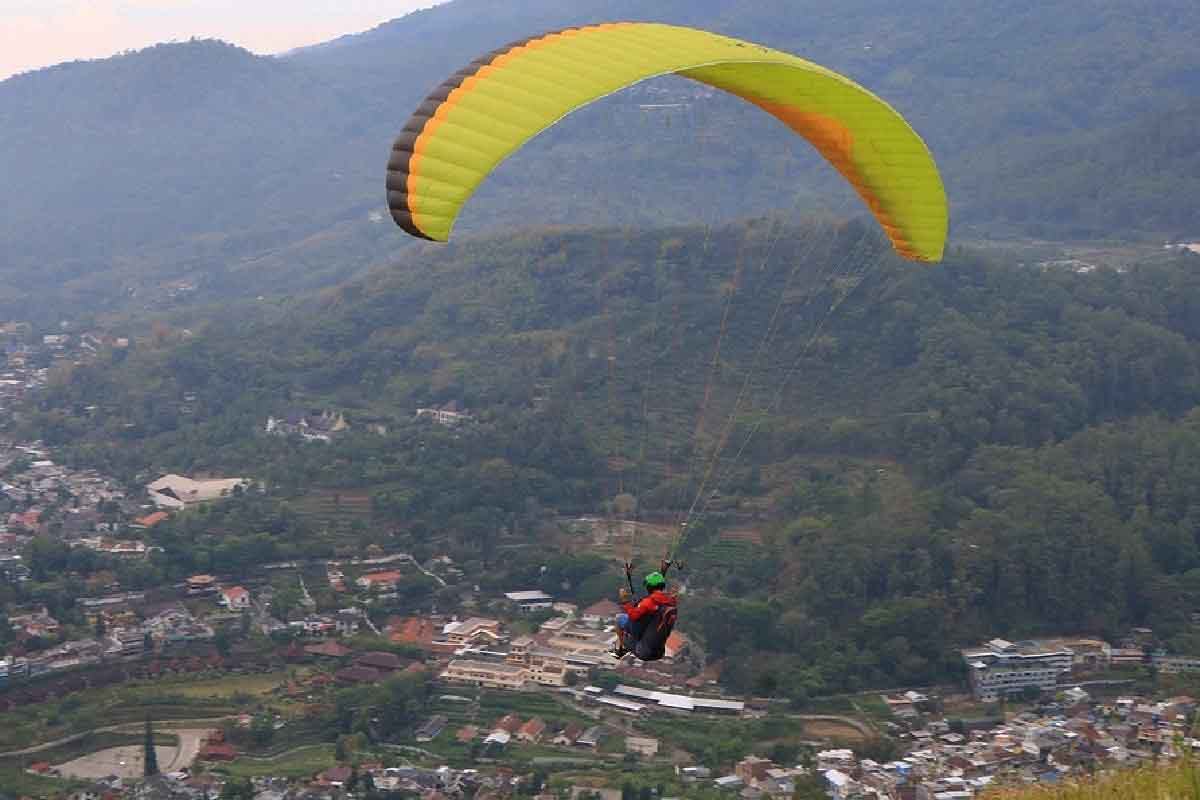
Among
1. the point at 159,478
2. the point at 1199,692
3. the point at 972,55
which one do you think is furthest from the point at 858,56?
the point at 1199,692

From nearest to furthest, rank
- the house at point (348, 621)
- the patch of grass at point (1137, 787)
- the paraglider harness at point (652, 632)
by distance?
the patch of grass at point (1137, 787) → the paraglider harness at point (652, 632) → the house at point (348, 621)

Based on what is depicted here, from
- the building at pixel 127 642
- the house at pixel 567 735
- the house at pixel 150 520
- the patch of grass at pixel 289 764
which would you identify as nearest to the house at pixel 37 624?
the building at pixel 127 642

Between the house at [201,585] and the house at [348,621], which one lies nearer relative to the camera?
the house at [348,621]

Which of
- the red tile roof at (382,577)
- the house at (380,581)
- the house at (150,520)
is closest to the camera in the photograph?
the house at (380,581)

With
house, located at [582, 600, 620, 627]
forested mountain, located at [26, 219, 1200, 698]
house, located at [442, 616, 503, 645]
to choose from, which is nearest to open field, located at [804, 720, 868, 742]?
forested mountain, located at [26, 219, 1200, 698]

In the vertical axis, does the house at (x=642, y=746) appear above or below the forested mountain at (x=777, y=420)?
below

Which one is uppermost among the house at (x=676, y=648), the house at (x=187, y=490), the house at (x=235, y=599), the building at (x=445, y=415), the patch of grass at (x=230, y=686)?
the building at (x=445, y=415)

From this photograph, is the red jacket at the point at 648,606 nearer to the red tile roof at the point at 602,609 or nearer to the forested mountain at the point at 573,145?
the red tile roof at the point at 602,609

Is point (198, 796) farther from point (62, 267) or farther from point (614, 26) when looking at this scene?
point (62, 267)
